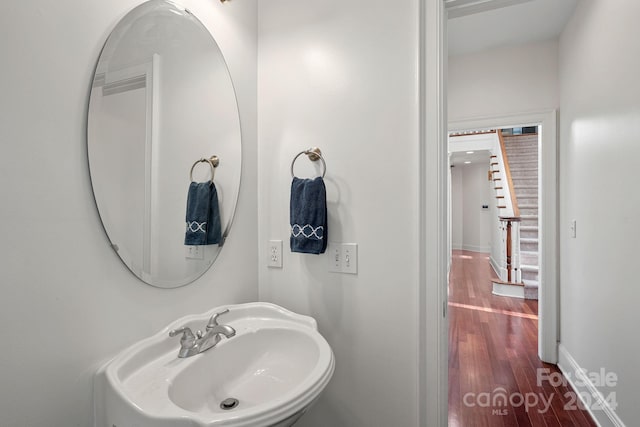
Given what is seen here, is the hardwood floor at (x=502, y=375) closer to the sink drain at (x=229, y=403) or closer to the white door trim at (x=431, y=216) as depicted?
the white door trim at (x=431, y=216)

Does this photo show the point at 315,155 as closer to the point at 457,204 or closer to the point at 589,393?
the point at 589,393

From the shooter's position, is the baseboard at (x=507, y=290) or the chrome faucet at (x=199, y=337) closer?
the chrome faucet at (x=199, y=337)

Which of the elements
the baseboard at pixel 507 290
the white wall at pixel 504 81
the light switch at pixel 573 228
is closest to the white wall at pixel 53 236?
the light switch at pixel 573 228

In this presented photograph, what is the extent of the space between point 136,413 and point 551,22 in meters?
3.47

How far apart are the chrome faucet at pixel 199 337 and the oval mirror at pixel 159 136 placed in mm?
170

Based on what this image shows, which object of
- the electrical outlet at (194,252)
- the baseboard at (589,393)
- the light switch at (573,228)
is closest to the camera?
the electrical outlet at (194,252)

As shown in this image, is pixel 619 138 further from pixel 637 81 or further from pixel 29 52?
pixel 29 52

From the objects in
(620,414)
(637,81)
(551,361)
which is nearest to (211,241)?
(637,81)

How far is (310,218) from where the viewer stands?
1194 mm

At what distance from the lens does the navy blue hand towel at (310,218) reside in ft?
3.92

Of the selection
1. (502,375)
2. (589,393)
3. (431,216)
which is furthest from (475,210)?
(431,216)

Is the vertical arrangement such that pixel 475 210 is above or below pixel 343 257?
above

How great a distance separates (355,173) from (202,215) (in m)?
0.61

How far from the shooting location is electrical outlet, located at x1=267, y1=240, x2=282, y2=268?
4.54 feet
